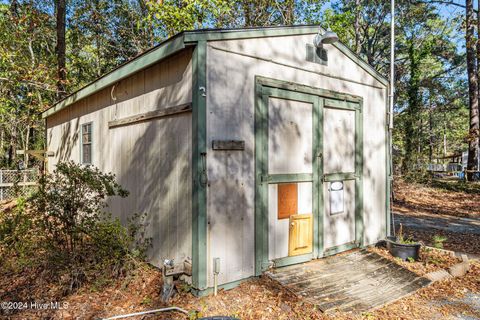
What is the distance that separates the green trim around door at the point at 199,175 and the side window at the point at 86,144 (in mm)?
4254

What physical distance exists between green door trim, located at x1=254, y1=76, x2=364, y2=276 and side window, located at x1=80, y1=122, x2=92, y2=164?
444 centimetres

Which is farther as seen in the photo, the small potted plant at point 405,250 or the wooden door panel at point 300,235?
the small potted plant at point 405,250

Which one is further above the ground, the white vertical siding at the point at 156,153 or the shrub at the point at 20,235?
the white vertical siding at the point at 156,153

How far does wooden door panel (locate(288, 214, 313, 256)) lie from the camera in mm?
4230

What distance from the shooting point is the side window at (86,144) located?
6.65m

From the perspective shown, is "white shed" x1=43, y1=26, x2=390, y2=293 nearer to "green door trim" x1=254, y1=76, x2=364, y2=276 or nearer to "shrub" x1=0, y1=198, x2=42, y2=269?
"green door trim" x1=254, y1=76, x2=364, y2=276

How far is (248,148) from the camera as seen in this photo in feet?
12.5

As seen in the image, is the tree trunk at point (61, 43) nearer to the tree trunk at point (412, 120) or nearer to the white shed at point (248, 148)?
the white shed at point (248, 148)

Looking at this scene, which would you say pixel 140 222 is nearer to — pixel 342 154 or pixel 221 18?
pixel 342 154

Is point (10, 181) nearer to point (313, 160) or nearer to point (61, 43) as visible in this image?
point (61, 43)

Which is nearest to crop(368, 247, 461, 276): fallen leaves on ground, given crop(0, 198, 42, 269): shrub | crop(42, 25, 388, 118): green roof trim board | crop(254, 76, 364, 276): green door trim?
crop(254, 76, 364, 276): green door trim

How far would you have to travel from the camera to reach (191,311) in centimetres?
306

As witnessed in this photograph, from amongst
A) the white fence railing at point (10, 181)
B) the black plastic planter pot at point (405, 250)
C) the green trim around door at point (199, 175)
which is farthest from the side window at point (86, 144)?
the black plastic planter pot at point (405, 250)

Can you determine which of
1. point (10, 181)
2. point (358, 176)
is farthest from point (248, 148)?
point (10, 181)
